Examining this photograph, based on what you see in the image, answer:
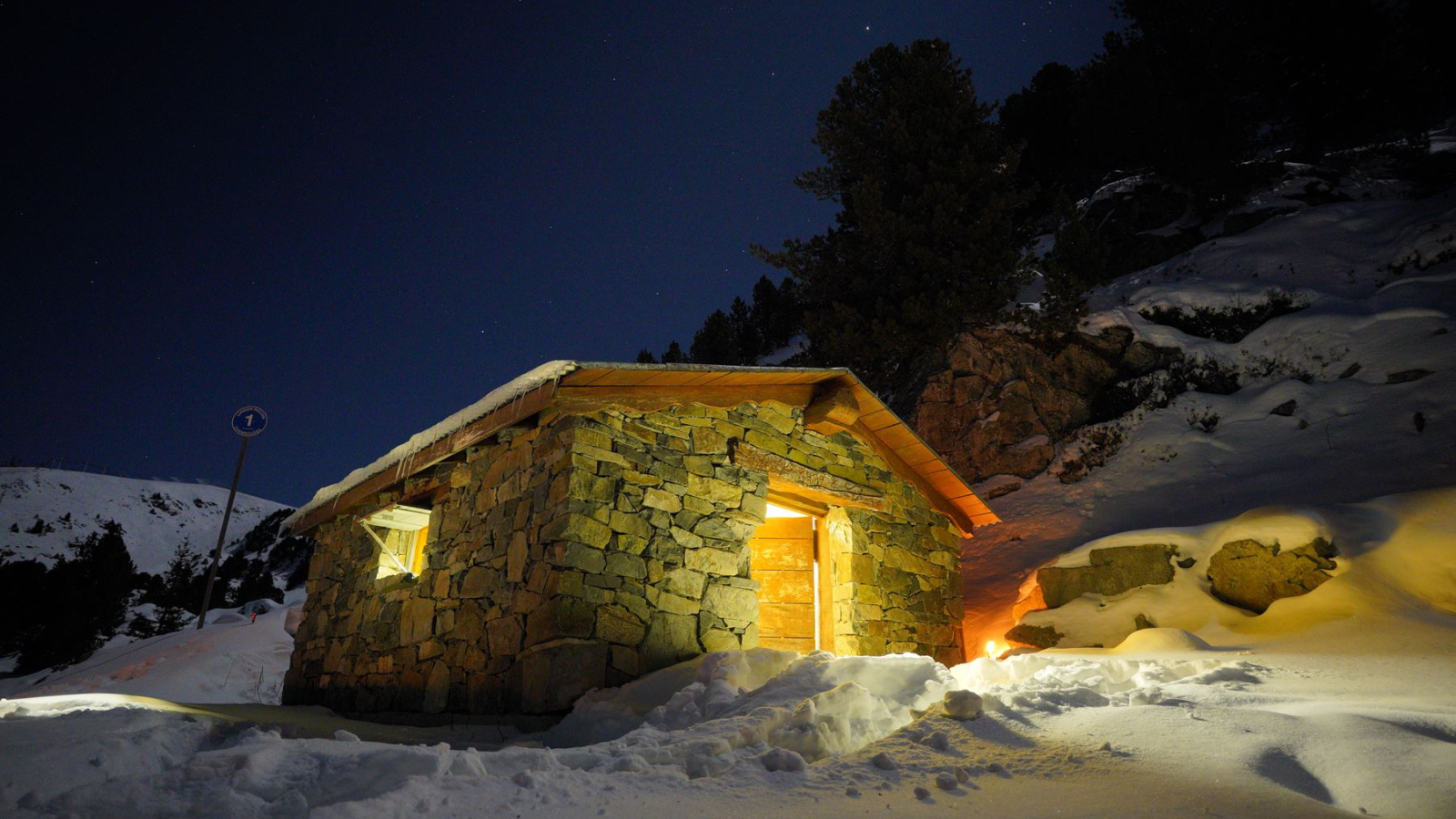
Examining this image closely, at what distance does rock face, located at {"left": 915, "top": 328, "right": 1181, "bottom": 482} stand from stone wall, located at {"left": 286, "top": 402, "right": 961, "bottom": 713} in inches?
297

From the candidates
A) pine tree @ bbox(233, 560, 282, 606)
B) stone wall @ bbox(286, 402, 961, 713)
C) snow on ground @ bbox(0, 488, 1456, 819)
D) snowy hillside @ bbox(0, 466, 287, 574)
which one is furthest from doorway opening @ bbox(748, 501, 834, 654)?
snowy hillside @ bbox(0, 466, 287, 574)

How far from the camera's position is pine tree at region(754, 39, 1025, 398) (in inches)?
642

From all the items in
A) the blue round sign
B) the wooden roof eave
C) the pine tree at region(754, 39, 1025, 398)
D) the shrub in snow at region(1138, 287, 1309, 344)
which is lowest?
the wooden roof eave

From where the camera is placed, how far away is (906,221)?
16531mm

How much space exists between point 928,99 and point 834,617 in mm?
14726

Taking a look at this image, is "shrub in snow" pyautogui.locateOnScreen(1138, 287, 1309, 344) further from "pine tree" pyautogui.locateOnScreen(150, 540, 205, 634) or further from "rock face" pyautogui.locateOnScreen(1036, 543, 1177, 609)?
"pine tree" pyautogui.locateOnScreen(150, 540, 205, 634)

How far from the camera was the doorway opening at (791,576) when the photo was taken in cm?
812

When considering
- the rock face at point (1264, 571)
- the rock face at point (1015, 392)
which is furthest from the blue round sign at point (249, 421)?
the rock face at point (1264, 571)

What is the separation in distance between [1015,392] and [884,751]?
13.6 meters

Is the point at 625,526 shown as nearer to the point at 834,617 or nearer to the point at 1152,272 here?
the point at 834,617

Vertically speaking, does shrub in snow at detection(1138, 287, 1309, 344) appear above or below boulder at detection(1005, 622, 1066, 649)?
above

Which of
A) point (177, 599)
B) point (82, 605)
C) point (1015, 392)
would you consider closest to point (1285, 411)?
point (1015, 392)

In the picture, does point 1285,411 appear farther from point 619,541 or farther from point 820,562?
point 619,541

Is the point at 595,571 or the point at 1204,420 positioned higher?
the point at 1204,420
